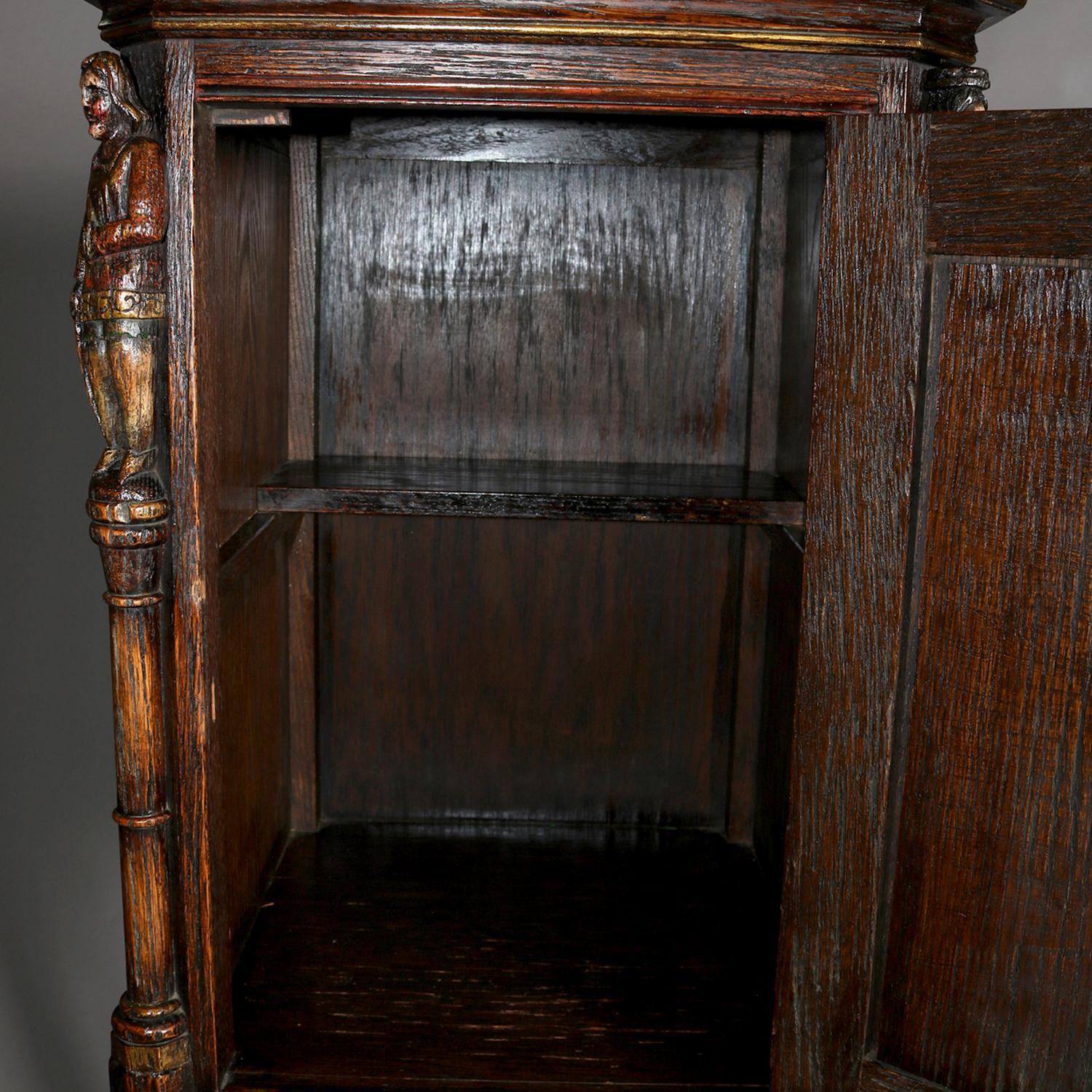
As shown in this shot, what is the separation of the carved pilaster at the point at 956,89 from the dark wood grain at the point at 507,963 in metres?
1.03

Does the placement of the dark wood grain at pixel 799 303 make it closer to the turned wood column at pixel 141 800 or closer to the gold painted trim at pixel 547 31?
the gold painted trim at pixel 547 31

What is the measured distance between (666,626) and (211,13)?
1113 millimetres

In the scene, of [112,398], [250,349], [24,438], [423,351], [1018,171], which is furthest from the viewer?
[24,438]

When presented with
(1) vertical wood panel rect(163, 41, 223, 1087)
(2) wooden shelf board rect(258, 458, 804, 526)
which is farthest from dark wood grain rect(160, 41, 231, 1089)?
(2) wooden shelf board rect(258, 458, 804, 526)

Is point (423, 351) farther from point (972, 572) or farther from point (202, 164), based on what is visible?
point (972, 572)

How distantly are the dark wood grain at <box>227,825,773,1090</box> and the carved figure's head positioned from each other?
97 cm

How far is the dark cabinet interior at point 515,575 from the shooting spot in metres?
1.62

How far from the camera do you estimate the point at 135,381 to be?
127 centimetres

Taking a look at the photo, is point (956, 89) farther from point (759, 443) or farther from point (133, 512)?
point (133, 512)

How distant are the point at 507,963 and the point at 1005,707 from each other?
747 mm

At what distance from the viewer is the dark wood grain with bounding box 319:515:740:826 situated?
2012mm

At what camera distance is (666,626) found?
203 cm

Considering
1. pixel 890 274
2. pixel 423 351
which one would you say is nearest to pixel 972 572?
pixel 890 274

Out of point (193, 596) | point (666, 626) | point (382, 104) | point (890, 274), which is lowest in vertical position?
point (666, 626)
